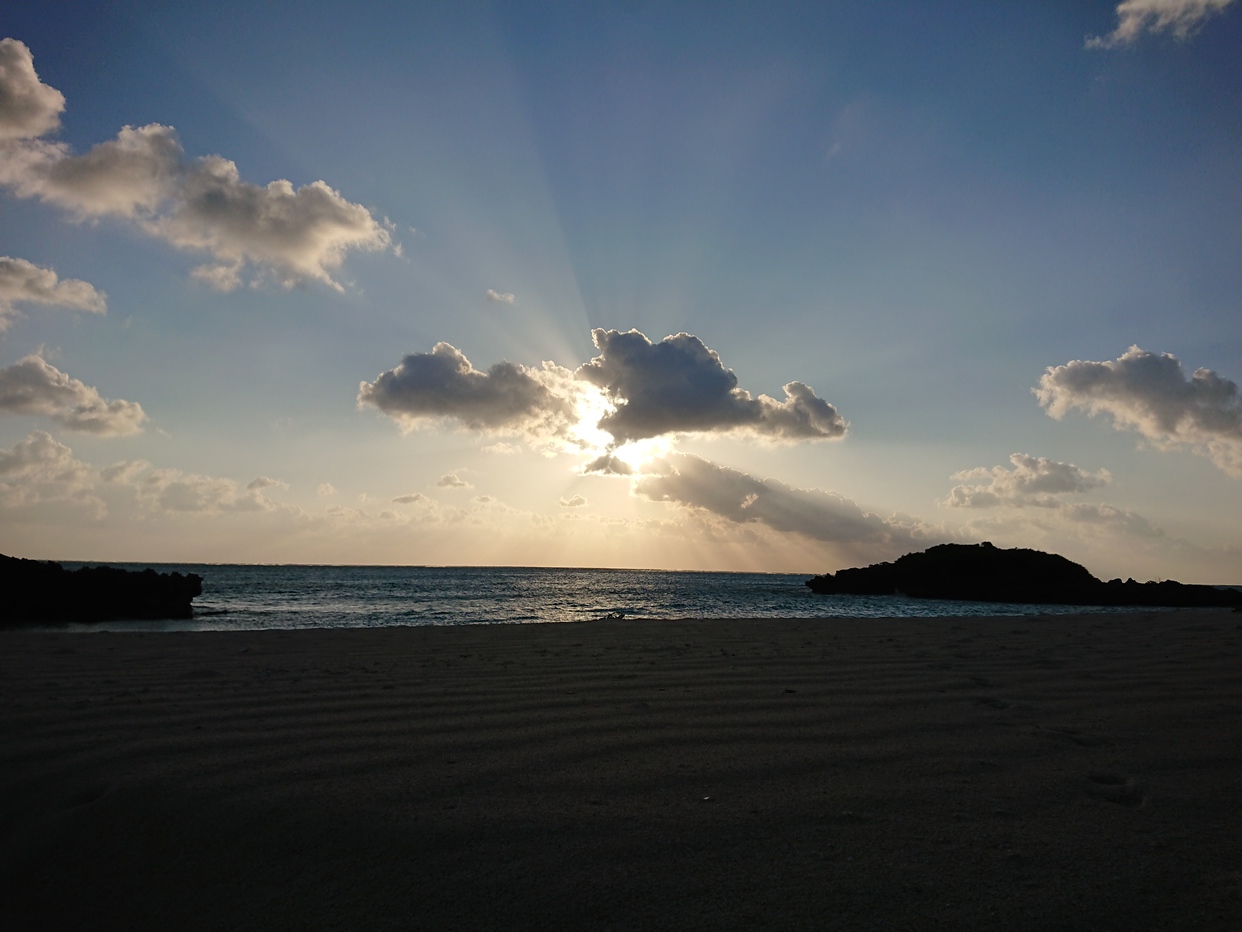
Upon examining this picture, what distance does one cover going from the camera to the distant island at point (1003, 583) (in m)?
26.6

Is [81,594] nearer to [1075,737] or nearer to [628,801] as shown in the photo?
[628,801]

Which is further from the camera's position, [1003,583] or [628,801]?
[1003,583]

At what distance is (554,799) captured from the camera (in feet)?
9.00

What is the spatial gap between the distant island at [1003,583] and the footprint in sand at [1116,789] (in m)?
27.3

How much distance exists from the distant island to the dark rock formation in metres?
30.3

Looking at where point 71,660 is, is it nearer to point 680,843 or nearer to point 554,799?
point 554,799

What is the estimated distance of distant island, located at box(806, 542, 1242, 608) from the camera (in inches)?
1047

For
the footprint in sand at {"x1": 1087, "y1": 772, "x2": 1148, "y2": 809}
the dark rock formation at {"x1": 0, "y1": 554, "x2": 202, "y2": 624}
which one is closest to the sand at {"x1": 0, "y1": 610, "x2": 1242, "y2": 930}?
the footprint in sand at {"x1": 1087, "y1": 772, "x2": 1148, "y2": 809}

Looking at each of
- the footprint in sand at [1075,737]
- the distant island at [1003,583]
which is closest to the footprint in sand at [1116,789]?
the footprint in sand at [1075,737]

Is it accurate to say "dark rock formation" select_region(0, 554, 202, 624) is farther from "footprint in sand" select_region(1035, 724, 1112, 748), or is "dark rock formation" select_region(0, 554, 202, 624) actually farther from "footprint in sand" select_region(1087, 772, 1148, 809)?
"footprint in sand" select_region(1087, 772, 1148, 809)

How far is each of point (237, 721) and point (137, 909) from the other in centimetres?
205

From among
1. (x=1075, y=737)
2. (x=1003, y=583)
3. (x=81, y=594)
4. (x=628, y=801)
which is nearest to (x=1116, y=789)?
(x=1075, y=737)

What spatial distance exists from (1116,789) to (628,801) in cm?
199

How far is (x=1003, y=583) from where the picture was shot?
32.6m
